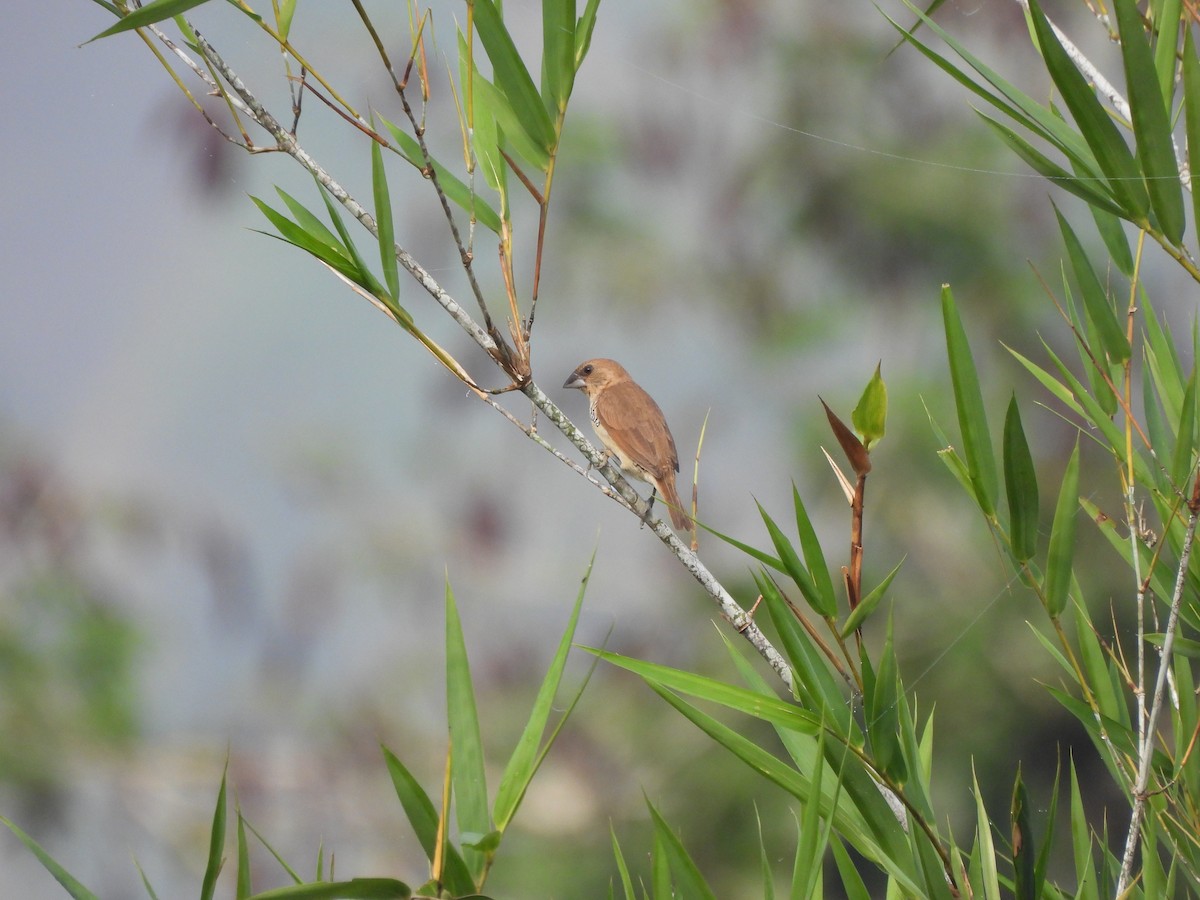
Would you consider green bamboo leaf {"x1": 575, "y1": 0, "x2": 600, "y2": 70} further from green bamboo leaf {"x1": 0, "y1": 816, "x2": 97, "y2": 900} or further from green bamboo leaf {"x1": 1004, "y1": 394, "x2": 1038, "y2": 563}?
green bamboo leaf {"x1": 0, "y1": 816, "x2": 97, "y2": 900}

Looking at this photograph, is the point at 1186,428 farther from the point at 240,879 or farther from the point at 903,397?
the point at 903,397

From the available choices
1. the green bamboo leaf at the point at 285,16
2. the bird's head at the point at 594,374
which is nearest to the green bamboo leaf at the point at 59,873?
the green bamboo leaf at the point at 285,16

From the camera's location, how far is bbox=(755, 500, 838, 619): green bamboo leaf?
498mm

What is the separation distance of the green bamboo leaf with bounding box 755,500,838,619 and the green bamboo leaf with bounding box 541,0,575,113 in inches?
9.1

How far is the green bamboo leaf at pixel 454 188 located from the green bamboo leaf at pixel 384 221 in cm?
2

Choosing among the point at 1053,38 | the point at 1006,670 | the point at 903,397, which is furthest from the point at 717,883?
the point at 1053,38

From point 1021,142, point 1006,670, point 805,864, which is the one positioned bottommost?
point 1006,670

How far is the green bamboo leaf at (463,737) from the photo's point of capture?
53 centimetres

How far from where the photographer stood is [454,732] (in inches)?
21.0

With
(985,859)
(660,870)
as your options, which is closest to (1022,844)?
(985,859)

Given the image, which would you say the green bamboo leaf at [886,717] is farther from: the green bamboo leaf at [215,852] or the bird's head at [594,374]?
the bird's head at [594,374]

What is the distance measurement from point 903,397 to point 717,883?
0.80 m

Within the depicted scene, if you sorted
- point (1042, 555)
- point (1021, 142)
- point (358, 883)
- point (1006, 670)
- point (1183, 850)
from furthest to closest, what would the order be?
point (1006, 670) < point (1042, 555) < point (1183, 850) < point (1021, 142) < point (358, 883)

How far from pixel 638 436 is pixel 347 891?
679mm
